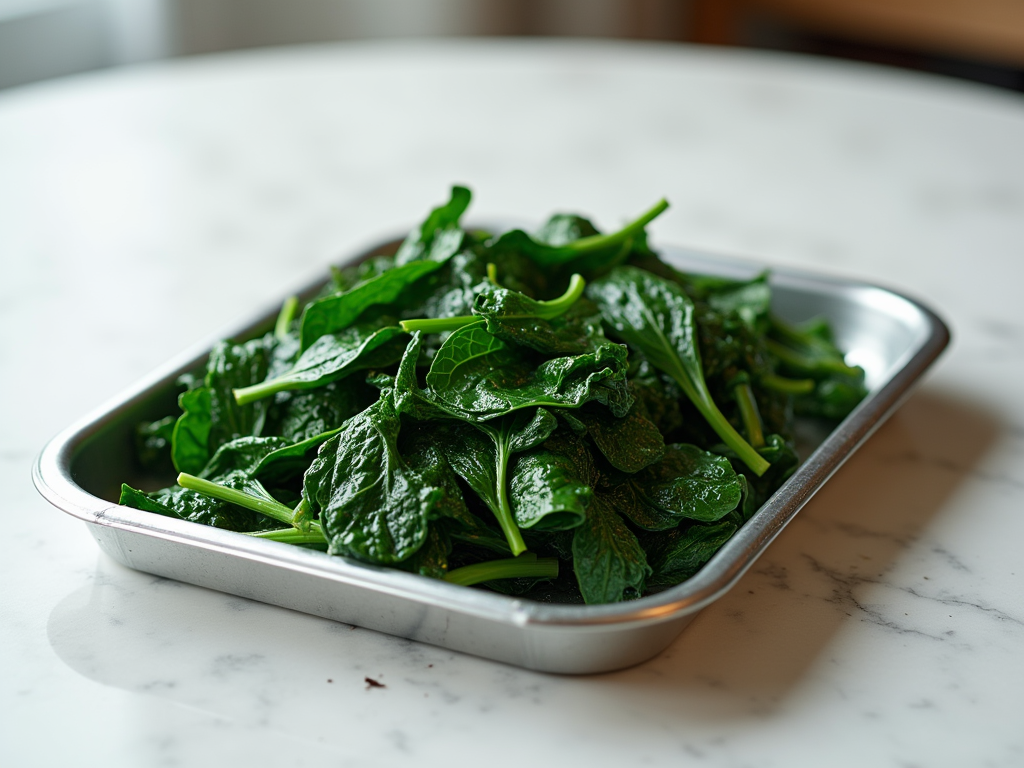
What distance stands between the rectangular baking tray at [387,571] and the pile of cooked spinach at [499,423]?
0.03 metres

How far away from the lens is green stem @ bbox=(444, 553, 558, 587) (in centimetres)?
100

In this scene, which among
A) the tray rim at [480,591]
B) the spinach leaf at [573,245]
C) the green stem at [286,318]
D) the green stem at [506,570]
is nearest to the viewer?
the tray rim at [480,591]

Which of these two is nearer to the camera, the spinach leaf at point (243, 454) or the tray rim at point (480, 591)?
the tray rim at point (480, 591)

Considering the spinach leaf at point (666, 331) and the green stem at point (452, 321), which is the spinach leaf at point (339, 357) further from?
the spinach leaf at point (666, 331)

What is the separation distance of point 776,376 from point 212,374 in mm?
719

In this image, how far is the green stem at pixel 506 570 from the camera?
100cm

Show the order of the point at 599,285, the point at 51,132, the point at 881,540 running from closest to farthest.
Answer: the point at 881,540, the point at 599,285, the point at 51,132

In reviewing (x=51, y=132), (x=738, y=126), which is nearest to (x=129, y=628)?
(x=51, y=132)

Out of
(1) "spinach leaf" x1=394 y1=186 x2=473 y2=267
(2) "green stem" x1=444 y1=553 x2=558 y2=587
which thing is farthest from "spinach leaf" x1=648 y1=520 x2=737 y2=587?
(1) "spinach leaf" x1=394 y1=186 x2=473 y2=267

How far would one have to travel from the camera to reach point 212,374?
1.26 metres

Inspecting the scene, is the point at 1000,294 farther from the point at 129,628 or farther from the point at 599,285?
the point at 129,628

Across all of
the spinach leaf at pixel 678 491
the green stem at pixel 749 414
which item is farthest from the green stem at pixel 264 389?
the green stem at pixel 749 414

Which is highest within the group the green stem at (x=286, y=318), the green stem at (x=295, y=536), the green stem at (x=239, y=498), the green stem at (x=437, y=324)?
the green stem at (x=437, y=324)

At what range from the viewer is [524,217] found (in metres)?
Answer: 2.09
